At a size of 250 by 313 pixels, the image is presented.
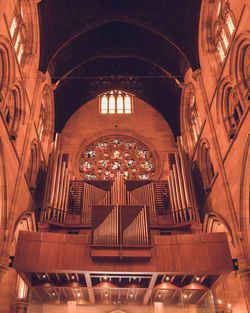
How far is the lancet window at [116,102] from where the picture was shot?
21208 mm

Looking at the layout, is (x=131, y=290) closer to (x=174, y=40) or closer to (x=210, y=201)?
(x=210, y=201)

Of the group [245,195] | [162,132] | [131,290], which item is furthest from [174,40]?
[131,290]

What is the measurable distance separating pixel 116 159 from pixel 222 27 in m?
9.30

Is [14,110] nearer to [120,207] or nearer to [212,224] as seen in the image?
[120,207]

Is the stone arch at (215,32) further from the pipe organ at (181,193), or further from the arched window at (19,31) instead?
the arched window at (19,31)

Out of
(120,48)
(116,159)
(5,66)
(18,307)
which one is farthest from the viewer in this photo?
(116,159)

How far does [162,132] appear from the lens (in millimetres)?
20062

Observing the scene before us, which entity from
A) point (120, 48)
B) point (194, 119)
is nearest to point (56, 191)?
point (194, 119)

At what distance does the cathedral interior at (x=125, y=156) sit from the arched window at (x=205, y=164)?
63 mm

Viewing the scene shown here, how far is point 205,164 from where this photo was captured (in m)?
14.6

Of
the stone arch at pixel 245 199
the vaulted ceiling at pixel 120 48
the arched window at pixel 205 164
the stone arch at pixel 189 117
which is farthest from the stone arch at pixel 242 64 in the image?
the stone arch at pixel 189 117

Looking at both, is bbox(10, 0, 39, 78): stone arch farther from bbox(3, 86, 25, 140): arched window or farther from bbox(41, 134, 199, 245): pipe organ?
bbox(41, 134, 199, 245): pipe organ

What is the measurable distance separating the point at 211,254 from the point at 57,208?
20.8 feet

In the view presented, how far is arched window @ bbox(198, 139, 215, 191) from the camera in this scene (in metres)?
14.0
